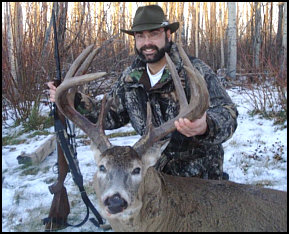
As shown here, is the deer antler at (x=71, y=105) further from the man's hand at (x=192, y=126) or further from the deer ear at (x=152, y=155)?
the man's hand at (x=192, y=126)

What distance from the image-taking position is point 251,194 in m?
2.82

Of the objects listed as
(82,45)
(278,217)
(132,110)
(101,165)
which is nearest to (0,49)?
(82,45)

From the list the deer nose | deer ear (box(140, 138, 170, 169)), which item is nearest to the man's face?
deer ear (box(140, 138, 170, 169))

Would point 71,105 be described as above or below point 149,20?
below

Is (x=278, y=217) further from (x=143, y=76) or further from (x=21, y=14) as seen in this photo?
(x=21, y=14)

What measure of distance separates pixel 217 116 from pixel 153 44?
1.12 meters

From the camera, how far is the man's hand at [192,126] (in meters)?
2.70

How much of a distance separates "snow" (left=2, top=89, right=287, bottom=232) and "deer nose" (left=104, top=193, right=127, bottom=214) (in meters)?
1.45

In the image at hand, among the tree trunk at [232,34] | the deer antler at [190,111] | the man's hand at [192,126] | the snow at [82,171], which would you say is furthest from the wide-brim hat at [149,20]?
the tree trunk at [232,34]

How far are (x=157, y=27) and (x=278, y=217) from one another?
7.10 feet

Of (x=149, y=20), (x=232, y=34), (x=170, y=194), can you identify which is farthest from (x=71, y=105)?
(x=232, y=34)

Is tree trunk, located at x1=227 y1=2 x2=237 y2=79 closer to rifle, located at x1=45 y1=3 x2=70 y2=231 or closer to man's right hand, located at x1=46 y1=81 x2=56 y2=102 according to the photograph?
rifle, located at x1=45 y1=3 x2=70 y2=231

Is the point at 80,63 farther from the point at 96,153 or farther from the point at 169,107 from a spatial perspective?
the point at 169,107

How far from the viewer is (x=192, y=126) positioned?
109 inches
